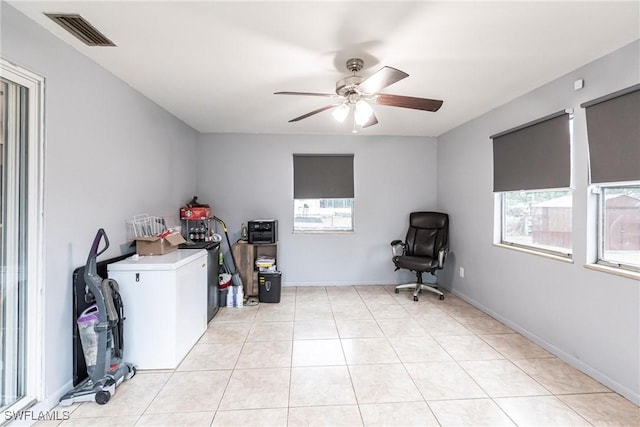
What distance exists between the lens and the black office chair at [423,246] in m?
3.99

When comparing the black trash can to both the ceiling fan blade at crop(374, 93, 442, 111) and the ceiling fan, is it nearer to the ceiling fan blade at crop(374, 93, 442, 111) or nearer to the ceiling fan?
the ceiling fan

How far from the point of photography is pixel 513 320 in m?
3.08

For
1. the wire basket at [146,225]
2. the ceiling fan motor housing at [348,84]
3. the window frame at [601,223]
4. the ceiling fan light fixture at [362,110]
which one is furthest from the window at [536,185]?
the wire basket at [146,225]

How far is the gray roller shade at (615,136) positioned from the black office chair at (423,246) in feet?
6.72

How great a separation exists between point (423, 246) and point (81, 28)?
418cm

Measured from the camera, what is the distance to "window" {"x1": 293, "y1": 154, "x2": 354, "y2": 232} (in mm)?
4609

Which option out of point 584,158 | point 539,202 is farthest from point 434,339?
point 584,158

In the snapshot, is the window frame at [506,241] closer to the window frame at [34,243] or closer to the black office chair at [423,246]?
the black office chair at [423,246]

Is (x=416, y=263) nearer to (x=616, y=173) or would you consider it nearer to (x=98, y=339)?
(x=616, y=173)

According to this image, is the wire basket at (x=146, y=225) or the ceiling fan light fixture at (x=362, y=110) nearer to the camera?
the ceiling fan light fixture at (x=362, y=110)

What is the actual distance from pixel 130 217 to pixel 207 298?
1099 millimetres

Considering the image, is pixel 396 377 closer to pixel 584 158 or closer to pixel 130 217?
Answer: pixel 584 158

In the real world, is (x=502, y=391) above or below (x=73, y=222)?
below

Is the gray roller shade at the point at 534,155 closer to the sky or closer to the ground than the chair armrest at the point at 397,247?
closer to the sky
